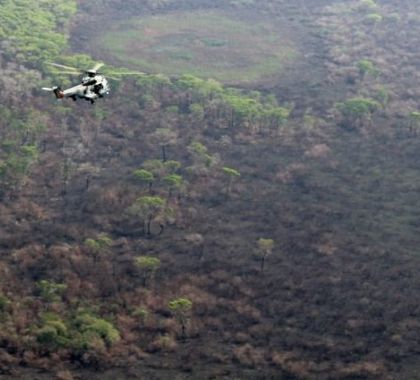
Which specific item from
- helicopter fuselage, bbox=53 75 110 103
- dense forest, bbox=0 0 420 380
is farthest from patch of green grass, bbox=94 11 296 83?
helicopter fuselage, bbox=53 75 110 103

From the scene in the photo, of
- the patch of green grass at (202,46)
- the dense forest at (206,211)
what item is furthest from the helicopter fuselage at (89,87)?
the patch of green grass at (202,46)

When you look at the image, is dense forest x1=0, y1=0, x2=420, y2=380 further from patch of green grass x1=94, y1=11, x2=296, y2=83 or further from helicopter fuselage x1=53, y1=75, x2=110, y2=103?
helicopter fuselage x1=53, y1=75, x2=110, y2=103

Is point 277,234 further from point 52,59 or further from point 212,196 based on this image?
point 52,59

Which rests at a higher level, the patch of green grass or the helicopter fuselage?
the helicopter fuselage

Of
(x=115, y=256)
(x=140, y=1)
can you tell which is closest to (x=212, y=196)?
(x=115, y=256)

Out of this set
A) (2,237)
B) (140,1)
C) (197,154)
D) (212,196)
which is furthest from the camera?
(140,1)

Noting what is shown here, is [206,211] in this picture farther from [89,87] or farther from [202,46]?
[202,46]
